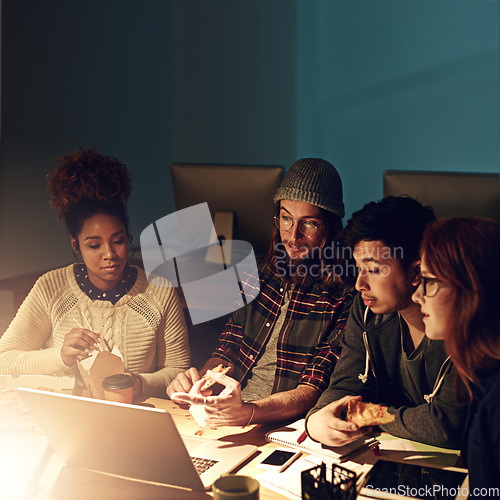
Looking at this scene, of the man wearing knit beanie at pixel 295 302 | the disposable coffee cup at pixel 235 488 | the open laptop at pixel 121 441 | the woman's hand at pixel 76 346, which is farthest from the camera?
the man wearing knit beanie at pixel 295 302

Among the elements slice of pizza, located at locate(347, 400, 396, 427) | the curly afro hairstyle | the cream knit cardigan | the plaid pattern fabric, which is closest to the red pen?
slice of pizza, located at locate(347, 400, 396, 427)

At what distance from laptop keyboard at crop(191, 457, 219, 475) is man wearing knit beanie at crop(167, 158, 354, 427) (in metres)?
0.45

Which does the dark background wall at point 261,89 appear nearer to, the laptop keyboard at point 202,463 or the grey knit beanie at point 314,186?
the grey knit beanie at point 314,186

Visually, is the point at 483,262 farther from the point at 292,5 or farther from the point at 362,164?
the point at 292,5

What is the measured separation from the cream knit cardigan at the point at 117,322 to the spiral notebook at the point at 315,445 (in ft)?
1.70

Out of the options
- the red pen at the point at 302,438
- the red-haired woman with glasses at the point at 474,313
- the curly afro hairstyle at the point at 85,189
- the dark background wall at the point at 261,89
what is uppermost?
the dark background wall at the point at 261,89

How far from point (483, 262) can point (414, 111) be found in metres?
3.25

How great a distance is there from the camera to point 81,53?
11.5 feet

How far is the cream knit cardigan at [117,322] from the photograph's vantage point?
1.97m

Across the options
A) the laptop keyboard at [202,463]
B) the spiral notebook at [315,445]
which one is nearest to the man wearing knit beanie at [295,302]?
the spiral notebook at [315,445]

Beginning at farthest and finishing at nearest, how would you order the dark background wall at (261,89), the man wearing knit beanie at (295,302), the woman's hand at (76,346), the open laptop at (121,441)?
the dark background wall at (261,89), the man wearing knit beanie at (295,302), the woman's hand at (76,346), the open laptop at (121,441)

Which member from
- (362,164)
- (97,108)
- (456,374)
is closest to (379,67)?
(362,164)

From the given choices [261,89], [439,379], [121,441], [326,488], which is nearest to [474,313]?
[439,379]

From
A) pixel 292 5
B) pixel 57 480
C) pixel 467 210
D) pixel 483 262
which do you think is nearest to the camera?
pixel 483 262
